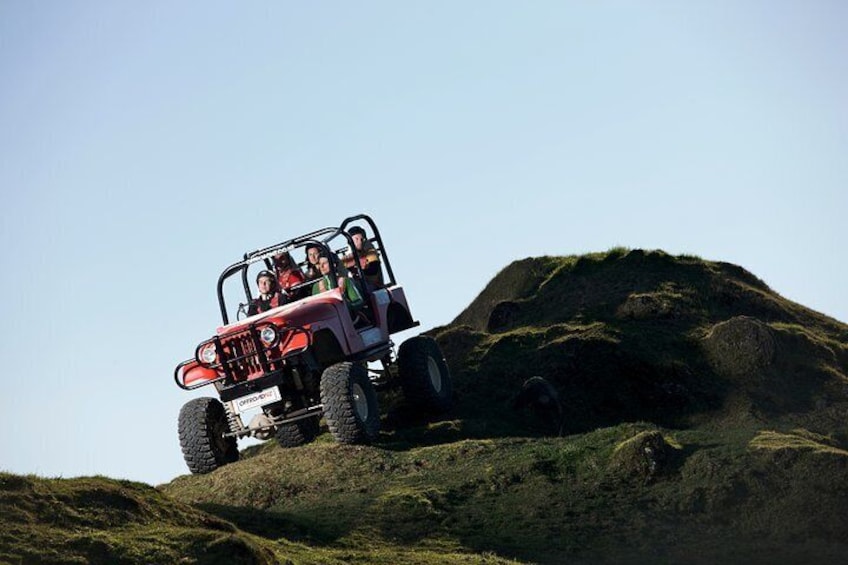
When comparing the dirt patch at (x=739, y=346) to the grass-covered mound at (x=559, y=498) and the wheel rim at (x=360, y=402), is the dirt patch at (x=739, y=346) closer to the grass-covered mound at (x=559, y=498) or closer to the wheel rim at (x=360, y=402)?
the grass-covered mound at (x=559, y=498)

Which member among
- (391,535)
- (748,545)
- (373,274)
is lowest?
(748,545)

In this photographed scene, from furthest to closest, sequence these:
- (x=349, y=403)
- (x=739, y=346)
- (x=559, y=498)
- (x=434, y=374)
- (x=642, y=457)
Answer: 1. (x=739, y=346)
2. (x=434, y=374)
3. (x=349, y=403)
4. (x=642, y=457)
5. (x=559, y=498)

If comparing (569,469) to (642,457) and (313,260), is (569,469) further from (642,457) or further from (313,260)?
(313,260)

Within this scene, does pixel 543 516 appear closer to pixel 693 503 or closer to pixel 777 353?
pixel 693 503

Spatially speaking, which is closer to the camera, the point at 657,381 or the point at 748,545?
the point at 748,545

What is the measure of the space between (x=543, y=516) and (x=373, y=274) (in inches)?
292

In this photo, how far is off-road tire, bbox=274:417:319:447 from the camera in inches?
959

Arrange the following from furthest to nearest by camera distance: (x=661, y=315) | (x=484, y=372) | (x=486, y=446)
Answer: (x=661, y=315)
(x=484, y=372)
(x=486, y=446)

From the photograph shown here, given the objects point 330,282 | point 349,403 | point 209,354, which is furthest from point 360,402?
point 209,354

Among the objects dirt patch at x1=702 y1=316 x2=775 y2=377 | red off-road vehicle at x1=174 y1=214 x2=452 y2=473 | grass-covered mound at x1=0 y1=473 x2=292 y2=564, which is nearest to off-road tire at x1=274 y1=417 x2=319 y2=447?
red off-road vehicle at x1=174 y1=214 x2=452 y2=473

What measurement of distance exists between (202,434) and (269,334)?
201 centimetres

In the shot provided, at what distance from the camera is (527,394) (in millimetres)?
25766

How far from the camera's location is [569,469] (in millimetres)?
20516

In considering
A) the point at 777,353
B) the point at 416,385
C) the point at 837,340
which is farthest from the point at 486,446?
the point at 837,340
